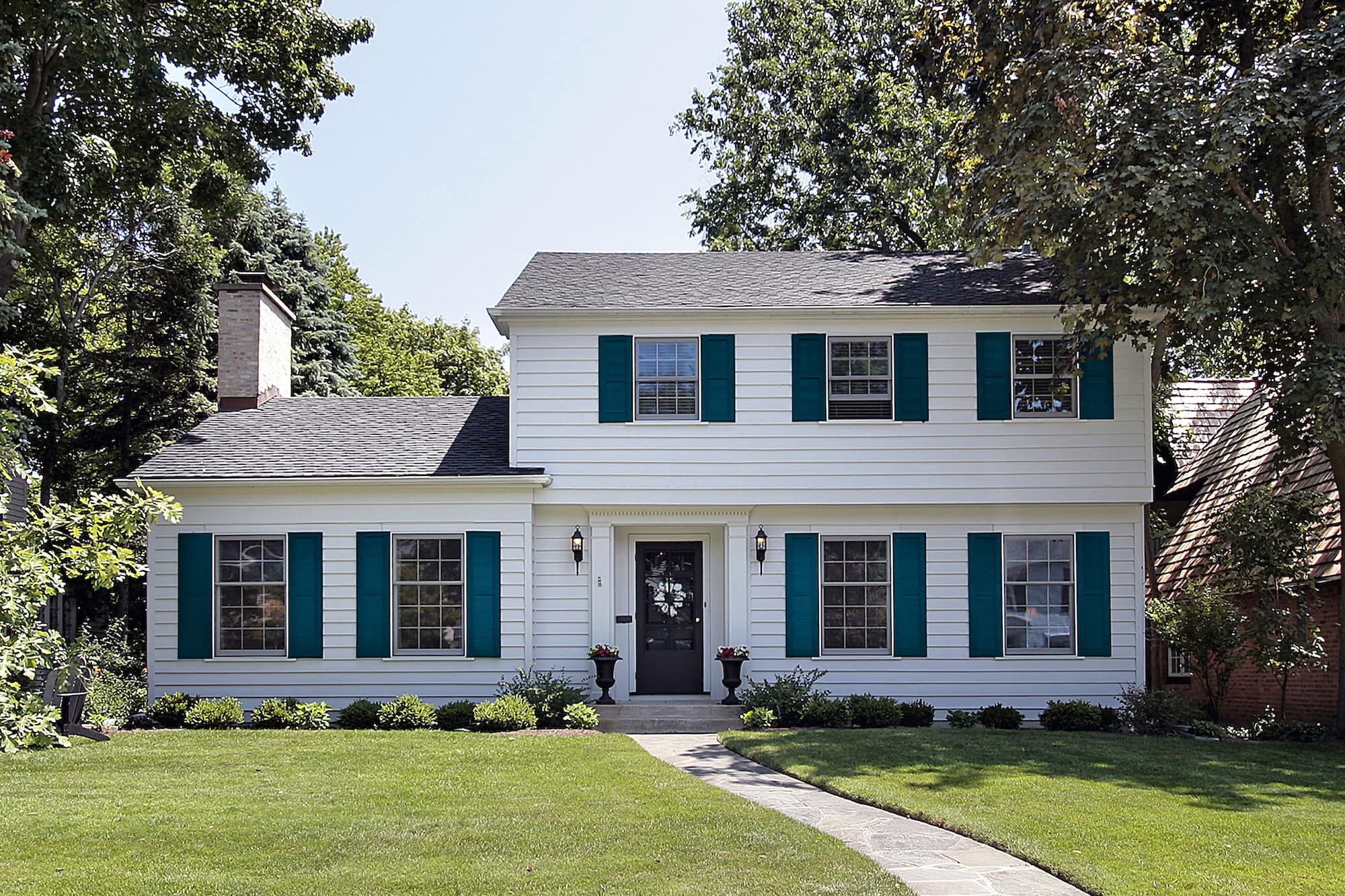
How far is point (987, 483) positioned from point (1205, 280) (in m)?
4.38

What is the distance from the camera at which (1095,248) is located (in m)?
14.3

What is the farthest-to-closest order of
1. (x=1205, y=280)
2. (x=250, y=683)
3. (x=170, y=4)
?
(x=170, y=4) → (x=250, y=683) → (x=1205, y=280)

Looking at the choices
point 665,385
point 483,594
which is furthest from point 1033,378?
point 483,594

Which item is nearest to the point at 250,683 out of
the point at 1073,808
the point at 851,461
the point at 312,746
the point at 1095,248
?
the point at 312,746

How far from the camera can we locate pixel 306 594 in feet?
53.3

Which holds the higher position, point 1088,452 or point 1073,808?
point 1088,452

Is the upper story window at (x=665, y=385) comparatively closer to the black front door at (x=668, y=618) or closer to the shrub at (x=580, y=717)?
the black front door at (x=668, y=618)

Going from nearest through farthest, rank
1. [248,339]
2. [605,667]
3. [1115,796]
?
[1115,796]
[605,667]
[248,339]

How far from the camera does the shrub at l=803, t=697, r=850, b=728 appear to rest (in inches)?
592

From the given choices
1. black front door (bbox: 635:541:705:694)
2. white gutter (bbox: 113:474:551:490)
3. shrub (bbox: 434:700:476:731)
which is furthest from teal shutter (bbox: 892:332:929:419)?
shrub (bbox: 434:700:476:731)

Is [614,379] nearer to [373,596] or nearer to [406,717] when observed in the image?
[373,596]

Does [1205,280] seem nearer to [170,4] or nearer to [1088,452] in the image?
[1088,452]

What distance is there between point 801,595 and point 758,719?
2.30 metres

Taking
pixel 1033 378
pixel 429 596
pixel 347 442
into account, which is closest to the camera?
pixel 429 596
